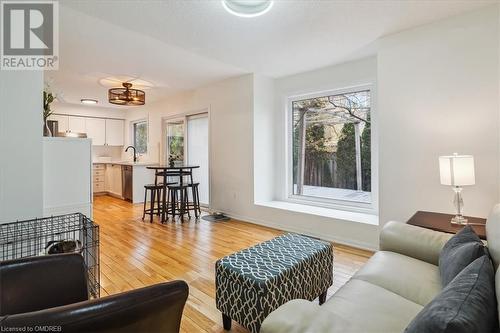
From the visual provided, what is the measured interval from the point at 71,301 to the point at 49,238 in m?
0.91

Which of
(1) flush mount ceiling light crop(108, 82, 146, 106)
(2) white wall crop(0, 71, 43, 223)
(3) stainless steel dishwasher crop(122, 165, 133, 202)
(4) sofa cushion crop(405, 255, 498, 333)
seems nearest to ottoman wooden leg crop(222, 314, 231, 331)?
(4) sofa cushion crop(405, 255, 498, 333)

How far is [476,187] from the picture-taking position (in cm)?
245

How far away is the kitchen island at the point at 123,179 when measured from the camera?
6207 mm

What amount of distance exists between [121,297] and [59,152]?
2050 mm

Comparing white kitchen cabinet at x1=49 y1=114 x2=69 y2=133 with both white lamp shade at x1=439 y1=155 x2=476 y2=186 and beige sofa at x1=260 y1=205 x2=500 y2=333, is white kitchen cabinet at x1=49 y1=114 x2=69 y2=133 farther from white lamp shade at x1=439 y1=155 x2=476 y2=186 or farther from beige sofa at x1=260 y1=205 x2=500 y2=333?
white lamp shade at x1=439 y1=155 x2=476 y2=186

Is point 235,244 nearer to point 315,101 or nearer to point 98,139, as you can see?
point 315,101

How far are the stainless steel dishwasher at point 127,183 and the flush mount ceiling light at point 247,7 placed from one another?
4.99m

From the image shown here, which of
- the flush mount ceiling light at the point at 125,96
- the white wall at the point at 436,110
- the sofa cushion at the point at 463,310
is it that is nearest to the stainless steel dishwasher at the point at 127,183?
the flush mount ceiling light at the point at 125,96

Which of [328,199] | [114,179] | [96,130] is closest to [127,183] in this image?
[114,179]

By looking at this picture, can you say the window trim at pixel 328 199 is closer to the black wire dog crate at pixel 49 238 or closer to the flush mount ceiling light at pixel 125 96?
the flush mount ceiling light at pixel 125 96

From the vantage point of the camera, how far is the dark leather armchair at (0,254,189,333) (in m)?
0.66

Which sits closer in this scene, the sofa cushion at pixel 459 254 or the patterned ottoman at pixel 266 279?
the sofa cushion at pixel 459 254

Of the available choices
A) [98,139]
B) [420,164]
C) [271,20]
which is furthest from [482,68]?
[98,139]

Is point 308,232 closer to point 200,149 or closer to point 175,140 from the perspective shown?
point 200,149
